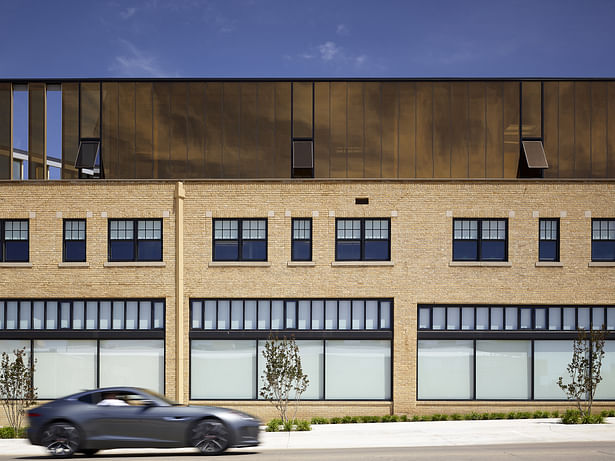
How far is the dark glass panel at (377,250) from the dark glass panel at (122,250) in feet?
28.6

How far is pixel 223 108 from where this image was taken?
24.2m

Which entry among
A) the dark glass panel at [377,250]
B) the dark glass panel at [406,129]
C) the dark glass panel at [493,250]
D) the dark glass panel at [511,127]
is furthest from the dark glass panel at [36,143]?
the dark glass panel at [511,127]

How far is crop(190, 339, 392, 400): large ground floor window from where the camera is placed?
22797 millimetres

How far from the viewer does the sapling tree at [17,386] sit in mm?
20734

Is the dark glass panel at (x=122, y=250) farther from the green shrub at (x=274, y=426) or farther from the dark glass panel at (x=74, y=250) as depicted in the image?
the green shrub at (x=274, y=426)

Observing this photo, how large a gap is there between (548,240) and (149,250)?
48.6ft

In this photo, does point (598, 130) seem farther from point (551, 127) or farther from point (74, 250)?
point (74, 250)

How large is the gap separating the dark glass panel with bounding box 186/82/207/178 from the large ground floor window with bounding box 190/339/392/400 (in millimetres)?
6474

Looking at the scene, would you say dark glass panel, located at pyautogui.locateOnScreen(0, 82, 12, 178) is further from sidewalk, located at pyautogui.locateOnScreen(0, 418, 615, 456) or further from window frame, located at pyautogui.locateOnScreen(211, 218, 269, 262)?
sidewalk, located at pyautogui.locateOnScreen(0, 418, 615, 456)

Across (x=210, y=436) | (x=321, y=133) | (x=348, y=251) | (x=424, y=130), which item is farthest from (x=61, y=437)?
(x=424, y=130)

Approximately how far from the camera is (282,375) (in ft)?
69.2

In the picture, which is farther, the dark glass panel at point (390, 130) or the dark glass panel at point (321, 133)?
the dark glass panel at point (321, 133)

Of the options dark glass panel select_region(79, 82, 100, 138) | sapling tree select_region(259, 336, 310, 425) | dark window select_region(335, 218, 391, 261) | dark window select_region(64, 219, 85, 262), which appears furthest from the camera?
dark glass panel select_region(79, 82, 100, 138)

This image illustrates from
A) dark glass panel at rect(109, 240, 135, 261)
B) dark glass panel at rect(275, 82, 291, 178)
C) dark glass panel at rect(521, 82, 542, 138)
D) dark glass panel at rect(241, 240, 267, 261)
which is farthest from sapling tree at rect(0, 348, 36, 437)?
dark glass panel at rect(521, 82, 542, 138)
